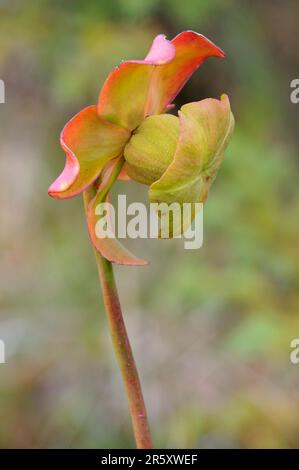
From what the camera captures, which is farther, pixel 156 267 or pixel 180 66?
pixel 156 267

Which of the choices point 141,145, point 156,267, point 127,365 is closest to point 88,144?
point 141,145

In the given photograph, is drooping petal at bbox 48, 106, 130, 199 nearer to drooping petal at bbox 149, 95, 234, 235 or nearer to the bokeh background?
drooping petal at bbox 149, 95, 234, 235

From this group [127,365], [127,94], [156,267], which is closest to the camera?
[127,365]

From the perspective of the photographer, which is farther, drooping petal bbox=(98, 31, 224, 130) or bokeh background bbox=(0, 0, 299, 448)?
bokeh background bbox=(0, 0, 299, 448)

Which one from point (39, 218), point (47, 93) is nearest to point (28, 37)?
point (47, 93)

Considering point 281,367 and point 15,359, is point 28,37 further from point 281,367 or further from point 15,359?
point 281,367
